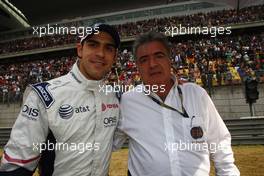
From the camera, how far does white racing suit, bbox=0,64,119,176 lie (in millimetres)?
1981

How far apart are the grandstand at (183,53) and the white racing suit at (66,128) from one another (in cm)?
63

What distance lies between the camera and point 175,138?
238 cm

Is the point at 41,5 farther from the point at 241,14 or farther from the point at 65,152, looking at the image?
the point at 65,152

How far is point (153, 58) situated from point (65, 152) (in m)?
0.97

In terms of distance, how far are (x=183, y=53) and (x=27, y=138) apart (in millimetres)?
18305

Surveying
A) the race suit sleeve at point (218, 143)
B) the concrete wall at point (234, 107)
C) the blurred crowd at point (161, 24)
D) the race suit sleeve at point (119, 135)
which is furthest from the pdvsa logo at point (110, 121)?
the blurred crowd at point (161, 24)

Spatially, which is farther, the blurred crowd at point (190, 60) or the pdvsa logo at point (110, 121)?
the blurred crowd at point (190, 60)

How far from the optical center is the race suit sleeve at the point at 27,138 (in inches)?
76.3

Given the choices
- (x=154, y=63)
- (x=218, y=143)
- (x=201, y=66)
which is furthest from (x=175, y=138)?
(x=201, y=66)

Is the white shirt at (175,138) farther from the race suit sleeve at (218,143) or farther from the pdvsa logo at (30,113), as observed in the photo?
the pdvsa logo at (30,113)

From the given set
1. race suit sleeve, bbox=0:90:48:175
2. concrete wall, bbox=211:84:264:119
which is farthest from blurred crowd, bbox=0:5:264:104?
concrete wall, bbox=211:84:264:119

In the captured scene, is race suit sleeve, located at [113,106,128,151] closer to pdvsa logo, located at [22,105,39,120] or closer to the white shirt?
the white shirt

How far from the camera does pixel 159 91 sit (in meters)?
2.58

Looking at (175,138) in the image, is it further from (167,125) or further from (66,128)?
(66,128)
